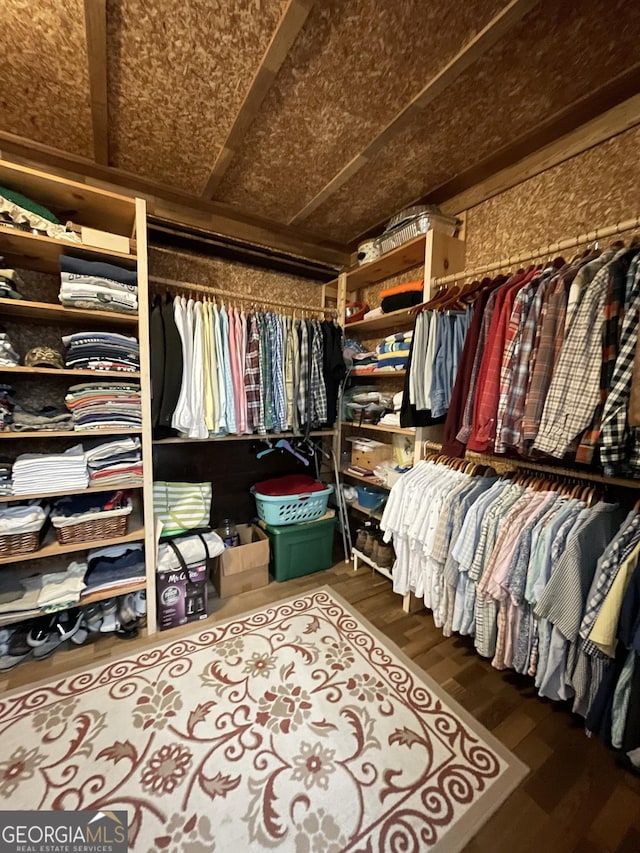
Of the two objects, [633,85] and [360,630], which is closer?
[633,85]

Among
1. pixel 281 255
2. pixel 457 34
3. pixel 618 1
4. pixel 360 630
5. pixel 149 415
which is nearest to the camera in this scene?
pixel 618 1

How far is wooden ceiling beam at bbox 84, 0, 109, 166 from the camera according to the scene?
102cm

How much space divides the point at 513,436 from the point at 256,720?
1.57m

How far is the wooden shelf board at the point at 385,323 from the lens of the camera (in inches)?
83.5

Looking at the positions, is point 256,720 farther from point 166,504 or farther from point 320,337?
point 320,337

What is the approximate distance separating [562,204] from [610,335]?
971 mm

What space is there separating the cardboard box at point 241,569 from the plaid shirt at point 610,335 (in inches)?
72.9

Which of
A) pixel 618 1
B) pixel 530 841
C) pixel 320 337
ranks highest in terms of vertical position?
pixel 618 1

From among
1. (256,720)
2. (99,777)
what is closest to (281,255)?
(256,720)

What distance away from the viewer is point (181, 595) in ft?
6.15

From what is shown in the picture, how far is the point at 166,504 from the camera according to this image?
79.1 inches

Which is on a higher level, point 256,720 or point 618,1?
point 618,1

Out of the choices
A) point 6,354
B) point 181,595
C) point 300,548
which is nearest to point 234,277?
point 6,354

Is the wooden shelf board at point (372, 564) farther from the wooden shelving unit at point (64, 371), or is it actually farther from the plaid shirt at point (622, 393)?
the wooden shelving unit at point (64, 371)
